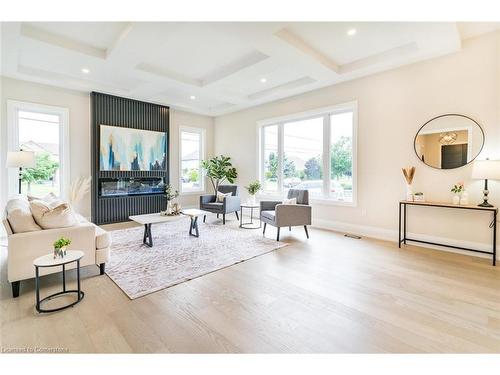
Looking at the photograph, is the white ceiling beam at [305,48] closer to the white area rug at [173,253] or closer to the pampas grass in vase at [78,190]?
the white area rug at [173,253]

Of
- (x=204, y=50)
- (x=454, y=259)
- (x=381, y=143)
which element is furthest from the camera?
(x=381, y=143)

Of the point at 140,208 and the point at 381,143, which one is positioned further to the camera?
the point at 140,208

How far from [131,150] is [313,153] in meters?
4.33

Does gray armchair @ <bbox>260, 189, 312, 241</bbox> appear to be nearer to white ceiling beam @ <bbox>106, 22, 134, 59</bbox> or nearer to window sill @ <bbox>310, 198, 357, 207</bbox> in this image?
window sill @ <bbox>310, 198, 357, 207</bbox>

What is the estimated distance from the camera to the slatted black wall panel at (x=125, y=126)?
5547mm

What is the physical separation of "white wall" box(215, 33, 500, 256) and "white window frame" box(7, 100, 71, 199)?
5.19 m

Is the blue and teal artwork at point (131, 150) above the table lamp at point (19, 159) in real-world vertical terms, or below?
above

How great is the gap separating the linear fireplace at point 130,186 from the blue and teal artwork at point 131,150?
26cm

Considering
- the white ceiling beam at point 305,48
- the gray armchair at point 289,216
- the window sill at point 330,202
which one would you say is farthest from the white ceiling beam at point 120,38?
the window sill at point 330,202
